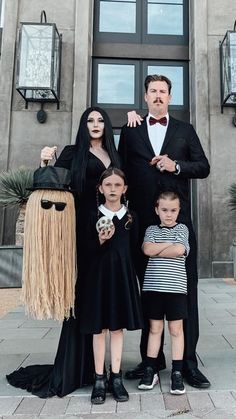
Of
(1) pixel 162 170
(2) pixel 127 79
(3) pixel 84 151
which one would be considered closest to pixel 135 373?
(1) pixel 162 170

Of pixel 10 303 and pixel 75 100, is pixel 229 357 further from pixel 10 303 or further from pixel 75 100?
pixel 75 100

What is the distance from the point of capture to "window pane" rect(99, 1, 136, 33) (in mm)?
11172

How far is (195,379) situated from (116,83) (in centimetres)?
985

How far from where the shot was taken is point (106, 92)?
11055 millimetres

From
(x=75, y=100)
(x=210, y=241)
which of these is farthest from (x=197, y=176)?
(x=75, y=100)

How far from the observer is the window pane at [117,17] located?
440 inches

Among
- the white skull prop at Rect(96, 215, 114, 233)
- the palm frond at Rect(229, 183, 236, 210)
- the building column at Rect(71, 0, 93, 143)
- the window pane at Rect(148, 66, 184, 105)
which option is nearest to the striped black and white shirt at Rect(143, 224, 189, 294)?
the white skull prop at Rect(96, 215, 114, 233)

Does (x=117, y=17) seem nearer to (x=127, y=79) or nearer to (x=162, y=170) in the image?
(x=127, y=79)

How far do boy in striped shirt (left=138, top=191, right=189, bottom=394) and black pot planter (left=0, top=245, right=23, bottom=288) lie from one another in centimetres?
587

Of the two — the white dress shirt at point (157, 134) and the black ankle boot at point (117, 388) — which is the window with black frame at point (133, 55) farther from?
the black ankle boot at point (117, 388)

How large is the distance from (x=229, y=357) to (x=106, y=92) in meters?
9.26

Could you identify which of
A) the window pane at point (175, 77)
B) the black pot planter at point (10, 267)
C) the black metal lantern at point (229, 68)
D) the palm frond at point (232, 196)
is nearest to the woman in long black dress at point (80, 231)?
the black pot planter at point (10, 267)

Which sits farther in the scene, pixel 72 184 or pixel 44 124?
pixel 44 124

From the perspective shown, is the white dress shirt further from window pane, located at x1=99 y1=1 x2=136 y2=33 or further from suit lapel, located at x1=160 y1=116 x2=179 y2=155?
window pane, located at x1=99 y1=1 x2=136 y2=33
